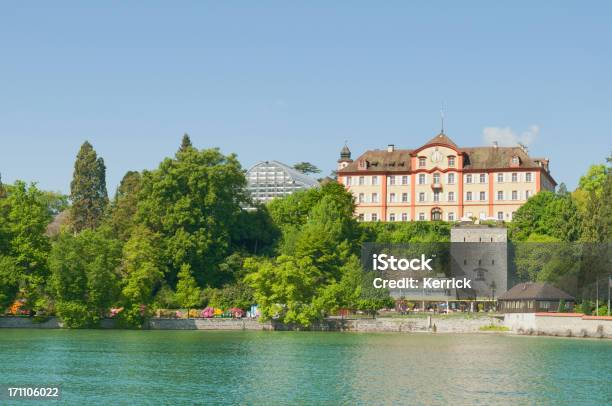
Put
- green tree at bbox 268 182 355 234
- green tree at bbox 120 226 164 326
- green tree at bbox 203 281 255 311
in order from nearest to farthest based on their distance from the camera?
green tree at bbox 120 226 164 326, green tree at bbox 203 281 255 311, green tree at bbox 268 182 355 234

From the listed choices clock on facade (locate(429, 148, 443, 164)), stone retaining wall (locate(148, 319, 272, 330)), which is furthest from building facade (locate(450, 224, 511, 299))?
stone retaining wall (locate(148, 319, 272, 330))

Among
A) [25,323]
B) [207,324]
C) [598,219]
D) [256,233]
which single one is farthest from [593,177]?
[25,323]

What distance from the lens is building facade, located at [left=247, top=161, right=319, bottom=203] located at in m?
144

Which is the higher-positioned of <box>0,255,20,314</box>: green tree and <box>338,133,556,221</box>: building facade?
<box>338,133,556,221</box>: building facade

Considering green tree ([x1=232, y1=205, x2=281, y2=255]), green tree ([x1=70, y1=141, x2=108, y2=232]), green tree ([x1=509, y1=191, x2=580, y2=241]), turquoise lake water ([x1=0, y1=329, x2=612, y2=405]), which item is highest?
green tree ([x1=70, y1=141, x2=108, y2=232])

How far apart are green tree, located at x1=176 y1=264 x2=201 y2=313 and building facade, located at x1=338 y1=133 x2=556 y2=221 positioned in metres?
31.0

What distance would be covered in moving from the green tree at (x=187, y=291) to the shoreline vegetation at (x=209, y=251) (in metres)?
0.10

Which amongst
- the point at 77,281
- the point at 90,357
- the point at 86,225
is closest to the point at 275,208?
the point at 86,225

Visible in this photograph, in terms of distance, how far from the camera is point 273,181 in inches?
5733

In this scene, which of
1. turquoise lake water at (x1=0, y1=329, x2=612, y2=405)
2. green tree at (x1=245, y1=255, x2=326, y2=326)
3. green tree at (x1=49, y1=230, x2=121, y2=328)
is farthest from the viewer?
green tree at (x1=245, y1=255, x2=326, y2=326)

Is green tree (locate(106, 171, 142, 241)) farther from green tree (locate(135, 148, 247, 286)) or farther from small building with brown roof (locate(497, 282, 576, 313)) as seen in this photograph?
small building with brown roof (locate(497, 282, 576, 313))

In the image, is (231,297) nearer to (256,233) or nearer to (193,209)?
(193,209)

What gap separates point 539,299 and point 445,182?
32.6 meters

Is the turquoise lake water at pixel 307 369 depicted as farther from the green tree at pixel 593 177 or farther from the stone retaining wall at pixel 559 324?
the green tree at pixel 593 177
